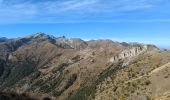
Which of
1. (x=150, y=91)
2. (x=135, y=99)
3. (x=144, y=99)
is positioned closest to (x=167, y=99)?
(x=144, y=99)

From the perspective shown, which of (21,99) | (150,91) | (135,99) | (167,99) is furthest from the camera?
(150,91)

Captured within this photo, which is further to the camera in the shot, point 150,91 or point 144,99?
point 150,91

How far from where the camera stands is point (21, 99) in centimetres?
17162

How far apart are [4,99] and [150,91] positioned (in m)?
92.1

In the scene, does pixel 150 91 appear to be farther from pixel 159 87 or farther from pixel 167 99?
pixel 167 99

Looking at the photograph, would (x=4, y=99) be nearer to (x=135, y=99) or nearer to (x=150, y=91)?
(x=135, y=99)

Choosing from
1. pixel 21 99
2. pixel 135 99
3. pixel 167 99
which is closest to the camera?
pixel 167 99

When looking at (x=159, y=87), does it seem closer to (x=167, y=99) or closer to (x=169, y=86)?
(x=169, y=86)

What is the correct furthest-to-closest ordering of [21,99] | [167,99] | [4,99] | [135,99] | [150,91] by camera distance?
[150,91]
[135,99]
[21,99]
[4,99]
[167,99]

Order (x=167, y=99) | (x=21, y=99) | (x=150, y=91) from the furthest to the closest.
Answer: (x=150, y=91) → (x=21, y=99) → (x=167, y=99)

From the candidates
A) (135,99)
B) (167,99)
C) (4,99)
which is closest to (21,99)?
(4,99)

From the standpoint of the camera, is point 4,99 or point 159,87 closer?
point 4,99

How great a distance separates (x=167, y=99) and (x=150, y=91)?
7113 centimetres

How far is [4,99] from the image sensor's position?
15075 centimetres
